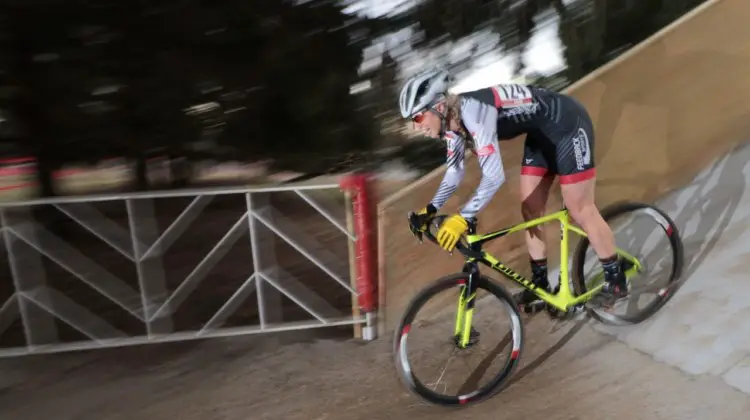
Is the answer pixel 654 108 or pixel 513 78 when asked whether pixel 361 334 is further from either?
pixel 654 108

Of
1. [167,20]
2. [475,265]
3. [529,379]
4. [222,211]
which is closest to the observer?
[475,265]

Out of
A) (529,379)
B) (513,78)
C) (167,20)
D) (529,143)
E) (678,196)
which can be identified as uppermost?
(167,20)

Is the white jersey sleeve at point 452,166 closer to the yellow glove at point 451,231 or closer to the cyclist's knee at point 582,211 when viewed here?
the yellow glove at point 451,231

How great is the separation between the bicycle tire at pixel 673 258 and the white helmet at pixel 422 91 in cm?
135

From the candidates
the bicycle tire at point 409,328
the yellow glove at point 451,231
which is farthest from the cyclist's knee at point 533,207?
the yellow glove at point 451,231

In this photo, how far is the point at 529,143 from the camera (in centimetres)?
310

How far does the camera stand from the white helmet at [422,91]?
258cm

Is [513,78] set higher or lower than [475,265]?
higher

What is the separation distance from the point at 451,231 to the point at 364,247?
2.94 ft

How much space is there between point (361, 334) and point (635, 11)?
3.55 meters

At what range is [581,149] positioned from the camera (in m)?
2.92

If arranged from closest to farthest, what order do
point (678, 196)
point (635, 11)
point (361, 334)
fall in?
point (361, 334)
point (678, 196)
point (635, 11)

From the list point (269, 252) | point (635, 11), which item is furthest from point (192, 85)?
point (635, 11)

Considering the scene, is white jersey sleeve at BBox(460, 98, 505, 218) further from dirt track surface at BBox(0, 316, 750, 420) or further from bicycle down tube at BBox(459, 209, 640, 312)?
dirt track surface at BBox(0, 316, 750, 420)
